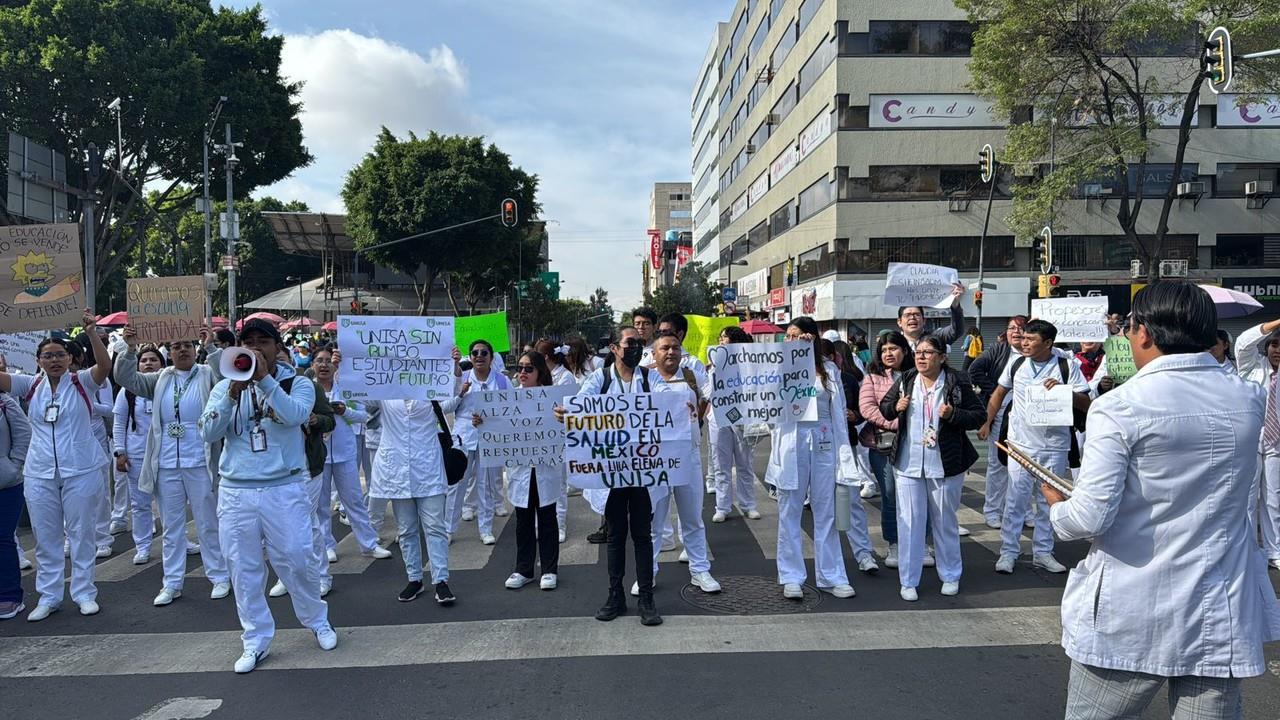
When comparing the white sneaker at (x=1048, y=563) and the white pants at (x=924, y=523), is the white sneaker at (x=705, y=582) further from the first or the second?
the white sneaker at (x=1048, y=563)

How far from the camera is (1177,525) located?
2.49 m

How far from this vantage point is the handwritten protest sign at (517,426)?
21.0ft

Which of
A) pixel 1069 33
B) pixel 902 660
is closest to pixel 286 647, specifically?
pixel 902 660

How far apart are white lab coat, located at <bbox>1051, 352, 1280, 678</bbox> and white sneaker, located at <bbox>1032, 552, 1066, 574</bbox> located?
12.9 ft

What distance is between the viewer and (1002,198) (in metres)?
31.9

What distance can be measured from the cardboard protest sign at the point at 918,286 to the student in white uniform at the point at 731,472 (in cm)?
224

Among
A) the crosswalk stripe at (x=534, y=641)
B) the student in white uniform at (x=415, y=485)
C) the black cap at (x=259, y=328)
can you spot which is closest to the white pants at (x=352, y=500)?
the student in white uniform at (x=415, y=485)

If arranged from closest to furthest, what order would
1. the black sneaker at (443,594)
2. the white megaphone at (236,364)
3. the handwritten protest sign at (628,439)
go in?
Answer: the white megaphone at (236,364) < the handwritten protest sign at (628,439) < the black sneaker at (443,594)

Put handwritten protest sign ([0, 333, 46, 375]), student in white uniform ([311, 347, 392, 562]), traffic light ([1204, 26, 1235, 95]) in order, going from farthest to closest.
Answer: traffic light ([1204, 26, 1235, 95]) → handwritten protest sign ([0, 333, 46, 375]) → student in white uniform ([311, 347, 392, 562])

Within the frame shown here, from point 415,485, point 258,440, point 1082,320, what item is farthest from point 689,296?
point 258,440

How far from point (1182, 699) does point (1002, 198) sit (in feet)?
108

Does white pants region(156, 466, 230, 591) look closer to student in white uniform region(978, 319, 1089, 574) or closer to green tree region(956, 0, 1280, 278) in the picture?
student in white uniform region(978, 319, 1089, 574)

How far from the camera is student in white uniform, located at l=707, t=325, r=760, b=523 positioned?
8.45m

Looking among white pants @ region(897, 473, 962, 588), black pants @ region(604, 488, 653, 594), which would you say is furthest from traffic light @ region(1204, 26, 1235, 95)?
black pants @ region(604, 488, 653, 594)
